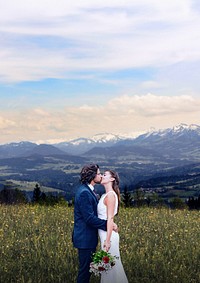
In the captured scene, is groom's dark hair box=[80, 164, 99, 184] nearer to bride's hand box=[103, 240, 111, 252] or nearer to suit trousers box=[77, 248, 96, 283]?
bride's hand box=[103, 240, 111, 252]

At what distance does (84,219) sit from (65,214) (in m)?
10.2

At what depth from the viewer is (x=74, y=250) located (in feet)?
39.3

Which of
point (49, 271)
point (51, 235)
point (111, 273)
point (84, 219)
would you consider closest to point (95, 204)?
point (84, 219)

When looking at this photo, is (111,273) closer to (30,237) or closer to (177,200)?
(30,237)

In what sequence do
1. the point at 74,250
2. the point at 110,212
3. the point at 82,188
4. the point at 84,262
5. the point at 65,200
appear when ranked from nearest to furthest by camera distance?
the point at 110,212 < the point at 82,188 < the point at 84,262 < the point at 74,250 < the point at 65,200

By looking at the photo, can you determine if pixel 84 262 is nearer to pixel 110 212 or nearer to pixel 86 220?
pixel 86 220

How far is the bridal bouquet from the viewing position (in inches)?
313

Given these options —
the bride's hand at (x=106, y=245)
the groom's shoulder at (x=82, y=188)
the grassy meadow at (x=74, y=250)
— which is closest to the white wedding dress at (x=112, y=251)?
the bride's hand at (x=106, y=245)

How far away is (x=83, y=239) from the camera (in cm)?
819

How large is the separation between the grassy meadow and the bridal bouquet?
1.96m

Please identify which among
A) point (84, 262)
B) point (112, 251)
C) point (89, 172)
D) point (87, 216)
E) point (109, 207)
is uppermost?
point (89, 172)

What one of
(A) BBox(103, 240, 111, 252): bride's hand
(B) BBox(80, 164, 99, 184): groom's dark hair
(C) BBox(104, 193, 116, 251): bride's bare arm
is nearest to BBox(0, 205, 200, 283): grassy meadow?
(A) BBox(103, 240, 111, 252): bride's hand

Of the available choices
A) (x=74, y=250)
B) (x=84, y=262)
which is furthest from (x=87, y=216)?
(x=74, y=250)

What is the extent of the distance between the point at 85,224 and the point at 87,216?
10.2 inches
